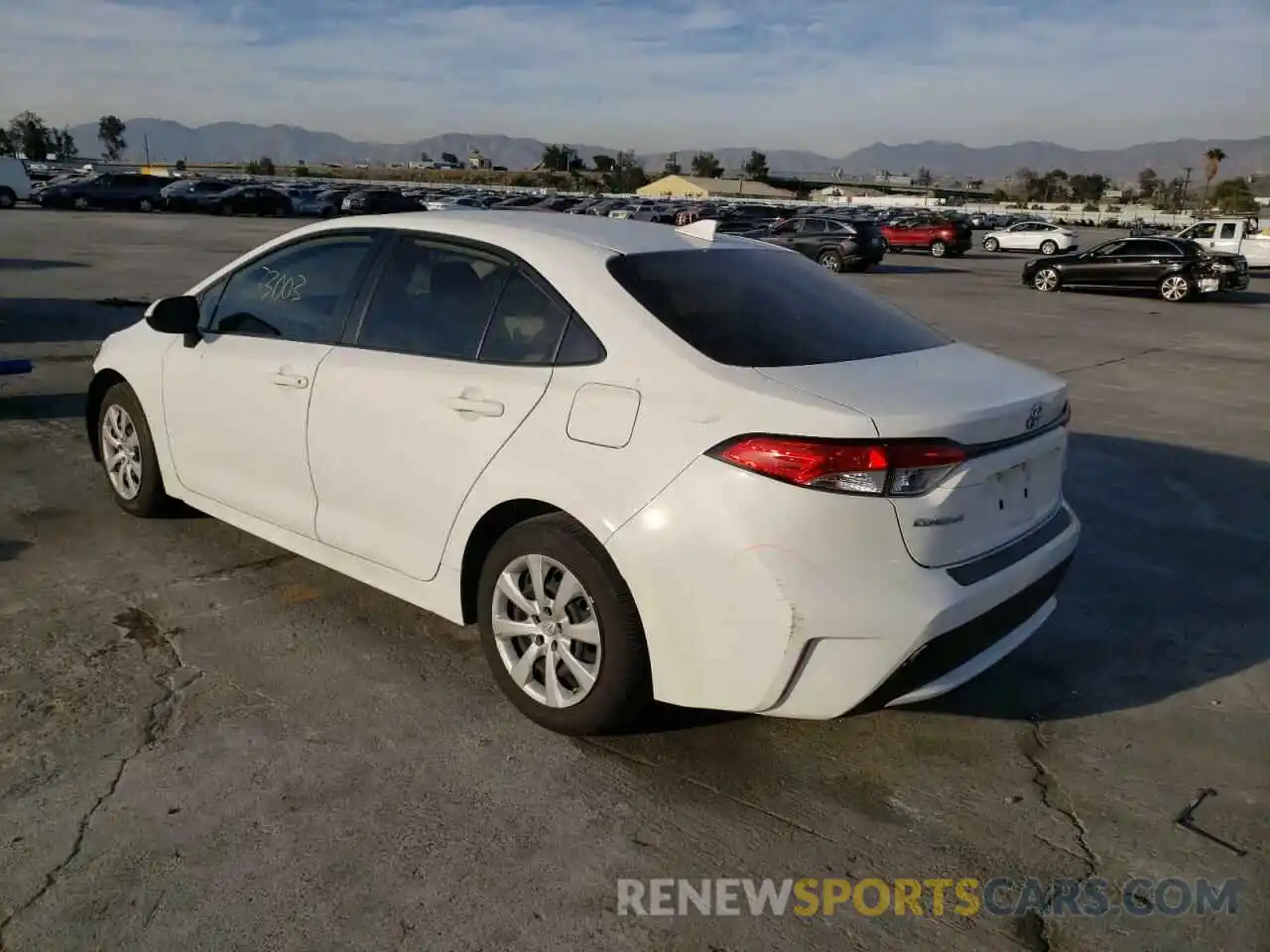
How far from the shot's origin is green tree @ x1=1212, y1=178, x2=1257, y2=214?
93.6 metres

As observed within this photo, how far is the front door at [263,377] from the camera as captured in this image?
4.12 metres

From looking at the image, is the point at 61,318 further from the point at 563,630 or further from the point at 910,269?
the point at 910,269

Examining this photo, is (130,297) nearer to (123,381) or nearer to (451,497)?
(123,381)

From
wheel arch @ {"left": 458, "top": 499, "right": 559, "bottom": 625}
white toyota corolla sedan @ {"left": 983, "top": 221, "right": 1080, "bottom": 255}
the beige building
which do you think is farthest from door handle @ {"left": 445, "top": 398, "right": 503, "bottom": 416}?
the beige building

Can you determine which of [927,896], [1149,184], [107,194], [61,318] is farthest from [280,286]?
[1149,184]

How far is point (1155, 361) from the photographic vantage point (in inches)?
512

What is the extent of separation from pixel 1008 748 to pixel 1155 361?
11.2 metres

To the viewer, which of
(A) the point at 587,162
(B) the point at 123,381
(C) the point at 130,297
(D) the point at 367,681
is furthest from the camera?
(A) the point at 587,162

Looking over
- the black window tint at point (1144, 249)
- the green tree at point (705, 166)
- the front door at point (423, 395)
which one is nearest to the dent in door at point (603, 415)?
the front door at point (423, 395)

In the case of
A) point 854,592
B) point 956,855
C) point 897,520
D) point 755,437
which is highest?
point 755,437

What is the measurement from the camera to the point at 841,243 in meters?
28.5

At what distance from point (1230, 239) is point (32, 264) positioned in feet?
104

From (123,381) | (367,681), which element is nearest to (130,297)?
(123,381)

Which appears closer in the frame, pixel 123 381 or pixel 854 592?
pixel 854 592
